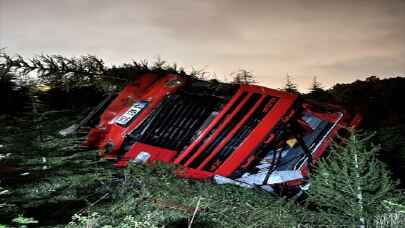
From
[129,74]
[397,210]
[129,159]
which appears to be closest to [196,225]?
[397,210]

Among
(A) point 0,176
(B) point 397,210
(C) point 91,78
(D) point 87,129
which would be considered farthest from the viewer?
(C) point 91,78

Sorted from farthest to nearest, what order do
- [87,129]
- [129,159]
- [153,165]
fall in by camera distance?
[87,129]
[129,159]
[153,165]

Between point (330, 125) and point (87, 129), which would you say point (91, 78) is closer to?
point (87, 129)

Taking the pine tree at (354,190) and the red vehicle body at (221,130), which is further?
the red vehicle body at (221,130)

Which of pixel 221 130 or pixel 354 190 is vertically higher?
pixel 354 190

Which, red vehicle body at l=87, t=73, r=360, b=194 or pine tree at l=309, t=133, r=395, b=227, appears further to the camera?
red vehicle body at l=87, t=73, r=360, b=194

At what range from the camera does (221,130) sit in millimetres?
5969

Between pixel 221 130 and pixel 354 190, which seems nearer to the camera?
pixel 354 190

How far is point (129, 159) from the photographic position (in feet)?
20.7

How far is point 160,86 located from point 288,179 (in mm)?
3050

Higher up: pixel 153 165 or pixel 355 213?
pixel 355 213

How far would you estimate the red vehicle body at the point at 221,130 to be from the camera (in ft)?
19.0

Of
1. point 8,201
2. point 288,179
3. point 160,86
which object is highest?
point 160,86

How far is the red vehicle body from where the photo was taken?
19.0 ft
